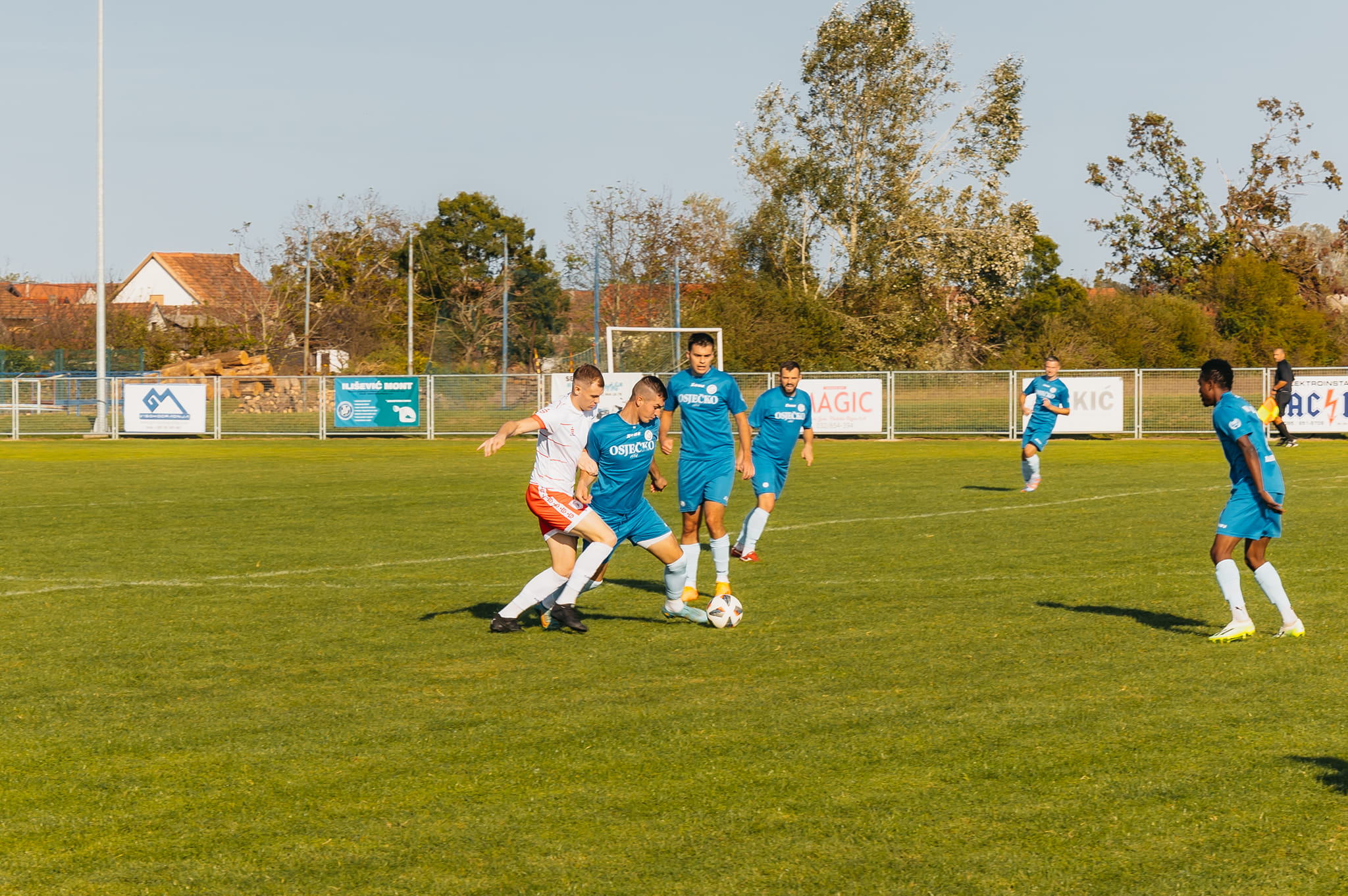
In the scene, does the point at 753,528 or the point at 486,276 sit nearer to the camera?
the point at 753,528

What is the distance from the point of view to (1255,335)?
5494cm

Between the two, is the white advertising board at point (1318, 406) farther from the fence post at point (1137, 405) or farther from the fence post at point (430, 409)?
the fence post at point (430, 409)

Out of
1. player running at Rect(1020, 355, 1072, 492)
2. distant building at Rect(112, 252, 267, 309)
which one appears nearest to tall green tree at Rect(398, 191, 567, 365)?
distant building at Rect(112, 252, 267, 309)

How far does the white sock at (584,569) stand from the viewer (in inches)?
331

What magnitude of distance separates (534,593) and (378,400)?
91.9ft

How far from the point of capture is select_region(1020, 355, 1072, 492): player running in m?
18.5

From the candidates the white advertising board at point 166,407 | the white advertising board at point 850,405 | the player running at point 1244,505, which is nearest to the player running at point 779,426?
the player running at point 1244,505

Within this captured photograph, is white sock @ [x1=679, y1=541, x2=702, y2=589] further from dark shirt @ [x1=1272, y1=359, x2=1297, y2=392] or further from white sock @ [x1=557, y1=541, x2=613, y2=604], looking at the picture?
dark shirt @ [x1=1272, y1=359, x2=1297, y2=392]

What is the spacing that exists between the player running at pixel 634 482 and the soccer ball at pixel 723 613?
113mm

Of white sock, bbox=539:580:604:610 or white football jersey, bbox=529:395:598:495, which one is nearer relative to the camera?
white football jersey, bbox=529:395:598:495

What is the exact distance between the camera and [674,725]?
19.6ft

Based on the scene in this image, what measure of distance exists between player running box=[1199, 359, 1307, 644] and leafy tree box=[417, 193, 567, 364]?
56.6 m

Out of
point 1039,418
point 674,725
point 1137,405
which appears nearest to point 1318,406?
point 1137,405

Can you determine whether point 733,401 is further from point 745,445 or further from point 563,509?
point 563,509
